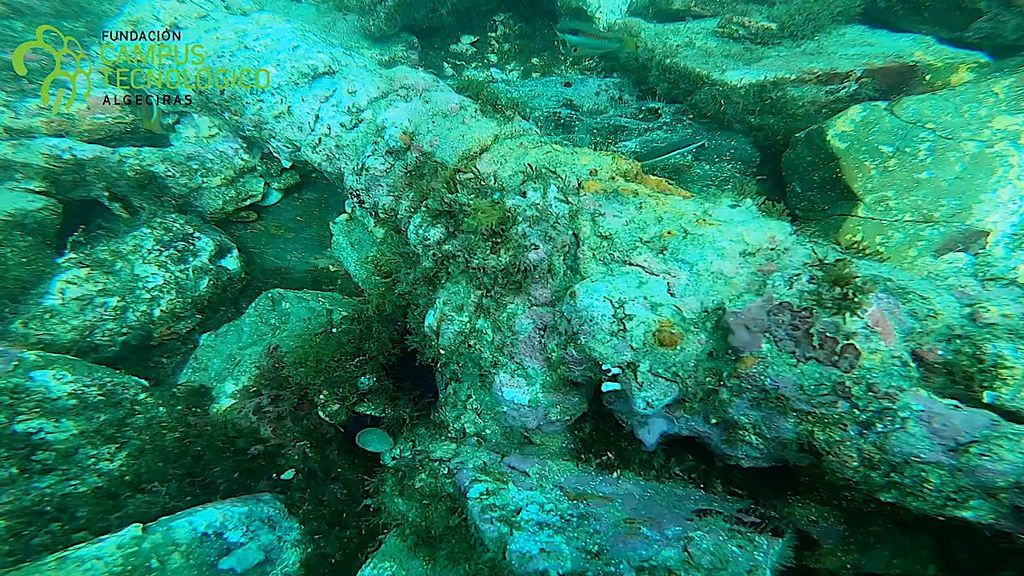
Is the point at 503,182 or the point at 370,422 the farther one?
the point at 370,422

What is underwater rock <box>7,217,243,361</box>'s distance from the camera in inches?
127

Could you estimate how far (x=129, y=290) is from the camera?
3490 mm

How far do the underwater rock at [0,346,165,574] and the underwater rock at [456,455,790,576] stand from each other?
2.07 metres

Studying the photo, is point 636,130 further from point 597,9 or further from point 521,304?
point 521,304

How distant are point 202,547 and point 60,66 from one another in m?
5.11

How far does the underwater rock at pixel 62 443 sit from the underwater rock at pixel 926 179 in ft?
14.5

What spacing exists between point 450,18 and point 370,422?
510 centimetres

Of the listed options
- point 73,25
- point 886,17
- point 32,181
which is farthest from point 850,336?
point 73,25

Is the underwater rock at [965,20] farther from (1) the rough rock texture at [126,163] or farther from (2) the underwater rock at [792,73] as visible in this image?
(1) the rough rock texture at [126,163]

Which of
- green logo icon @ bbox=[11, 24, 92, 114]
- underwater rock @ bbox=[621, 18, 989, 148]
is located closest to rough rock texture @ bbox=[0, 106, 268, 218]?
green logo icon @ bbox=[11, 24, 92, 114]

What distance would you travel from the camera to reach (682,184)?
331 centimetres

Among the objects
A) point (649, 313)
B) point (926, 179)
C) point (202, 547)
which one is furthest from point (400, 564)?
point (926, 179)

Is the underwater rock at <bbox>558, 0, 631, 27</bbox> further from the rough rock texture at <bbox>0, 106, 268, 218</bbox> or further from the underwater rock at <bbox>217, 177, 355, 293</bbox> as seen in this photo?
the rough rock texture at <bbox>0, 106, 268, 218</bbox>

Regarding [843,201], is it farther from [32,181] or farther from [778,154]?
[32,181]
